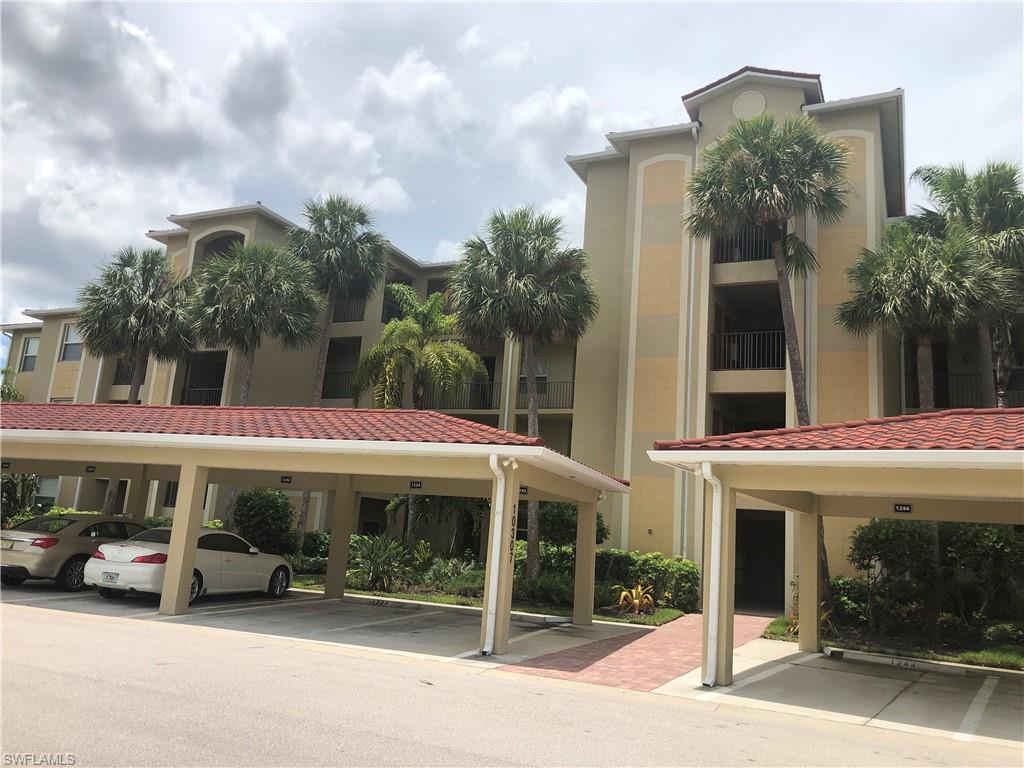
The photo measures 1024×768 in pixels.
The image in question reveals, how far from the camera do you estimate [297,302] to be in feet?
86.3

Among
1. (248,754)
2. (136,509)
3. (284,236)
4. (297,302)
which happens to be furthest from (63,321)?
(248,754)

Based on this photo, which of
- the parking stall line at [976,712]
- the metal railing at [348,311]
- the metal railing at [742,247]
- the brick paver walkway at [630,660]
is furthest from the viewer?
the metal railing at [348,311]

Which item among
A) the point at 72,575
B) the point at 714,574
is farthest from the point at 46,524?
the point at 714,574

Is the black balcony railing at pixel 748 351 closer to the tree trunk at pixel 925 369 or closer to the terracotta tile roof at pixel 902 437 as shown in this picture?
the tree trunk at pixel 925 369

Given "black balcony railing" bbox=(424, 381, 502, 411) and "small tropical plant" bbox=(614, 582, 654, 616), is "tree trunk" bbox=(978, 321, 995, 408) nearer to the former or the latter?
"small tropical plant" bbox=(614, 582, 654, 616)

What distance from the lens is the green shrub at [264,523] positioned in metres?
24.9

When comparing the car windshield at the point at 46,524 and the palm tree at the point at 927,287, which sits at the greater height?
the palm tree at the point at 927,287

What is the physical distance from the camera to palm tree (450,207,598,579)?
846 inches

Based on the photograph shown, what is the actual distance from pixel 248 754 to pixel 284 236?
27.5m

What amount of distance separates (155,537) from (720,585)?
1074cm

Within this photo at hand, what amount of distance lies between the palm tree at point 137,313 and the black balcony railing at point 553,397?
39.0 ft

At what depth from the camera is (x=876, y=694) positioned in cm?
1023

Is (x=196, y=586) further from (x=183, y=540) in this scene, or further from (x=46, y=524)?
(x=46, y=524)

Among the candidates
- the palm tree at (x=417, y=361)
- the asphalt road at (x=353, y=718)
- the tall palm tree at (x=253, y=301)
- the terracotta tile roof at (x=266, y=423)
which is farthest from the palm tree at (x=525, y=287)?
the asphalt road at (x=353, y=718)
